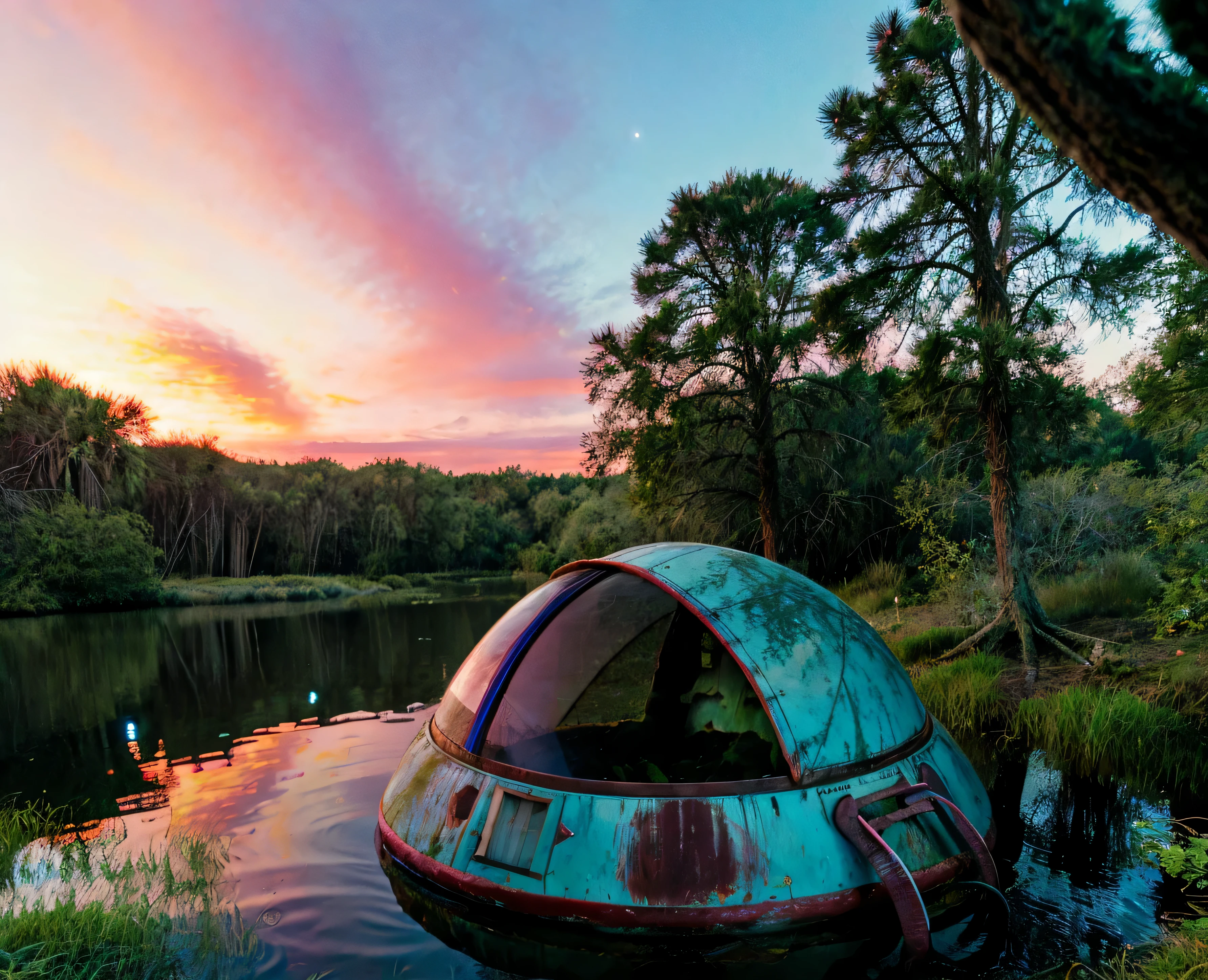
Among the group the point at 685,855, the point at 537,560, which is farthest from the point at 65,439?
the point at 685,855

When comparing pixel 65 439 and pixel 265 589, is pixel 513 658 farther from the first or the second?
pixel 65 439

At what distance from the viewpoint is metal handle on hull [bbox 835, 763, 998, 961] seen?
2990 millimetres

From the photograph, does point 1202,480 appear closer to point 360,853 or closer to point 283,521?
point 360,853

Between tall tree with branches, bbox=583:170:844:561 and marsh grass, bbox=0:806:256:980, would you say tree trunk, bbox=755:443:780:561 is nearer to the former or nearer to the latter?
tall tree with branches, bbox=583:170:844:561

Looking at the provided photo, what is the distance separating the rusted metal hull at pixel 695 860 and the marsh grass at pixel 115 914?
1.56 m

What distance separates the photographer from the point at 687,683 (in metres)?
5.44

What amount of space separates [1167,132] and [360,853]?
20.5ft

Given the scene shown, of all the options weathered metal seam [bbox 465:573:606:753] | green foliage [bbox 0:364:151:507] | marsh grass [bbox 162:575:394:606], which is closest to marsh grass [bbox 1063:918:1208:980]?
weathered metal seam [bbox 465:573:606:753]

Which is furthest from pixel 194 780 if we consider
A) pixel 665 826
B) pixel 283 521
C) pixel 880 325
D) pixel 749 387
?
pixel 283 521

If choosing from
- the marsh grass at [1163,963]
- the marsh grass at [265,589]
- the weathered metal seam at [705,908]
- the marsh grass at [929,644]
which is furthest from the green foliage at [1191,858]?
the marsh grass at [265,589]

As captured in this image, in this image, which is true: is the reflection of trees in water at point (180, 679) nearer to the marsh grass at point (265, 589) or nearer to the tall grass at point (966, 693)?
the marsh grass at point (265, 589)

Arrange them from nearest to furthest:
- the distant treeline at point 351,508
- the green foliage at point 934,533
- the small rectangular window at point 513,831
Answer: the small rectangular window at point 513,831 < the green foliage at point 934,533 < the distant treeline at point 351,508

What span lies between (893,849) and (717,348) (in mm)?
12404

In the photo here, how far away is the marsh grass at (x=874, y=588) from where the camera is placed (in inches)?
588
